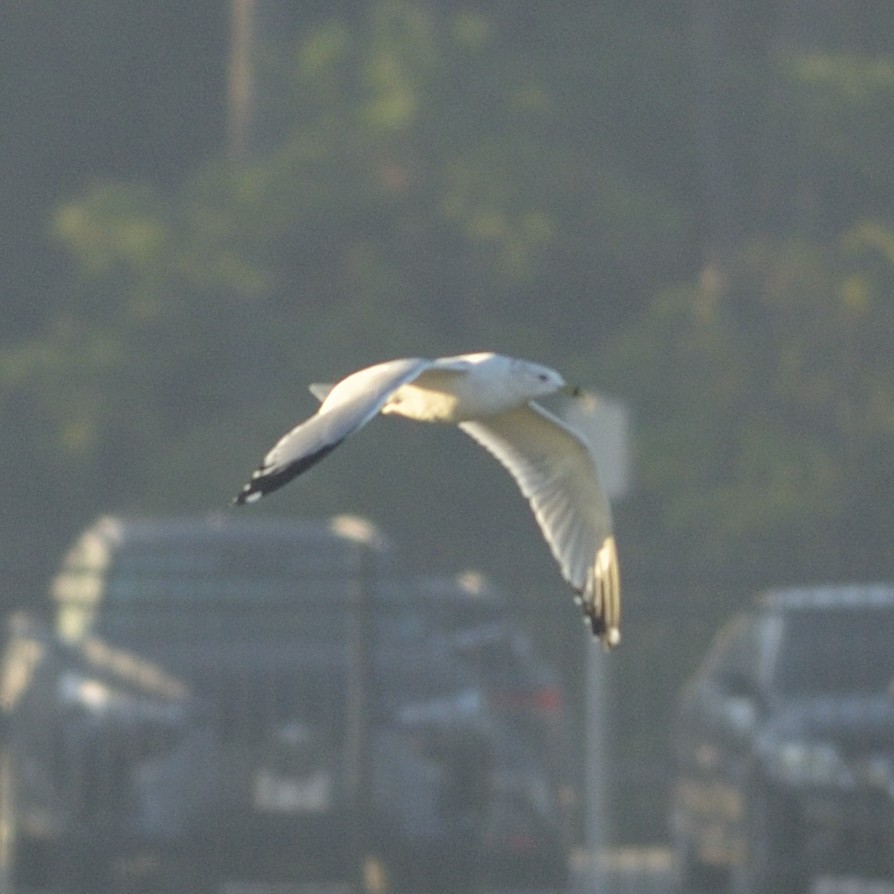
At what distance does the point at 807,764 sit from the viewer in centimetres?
618

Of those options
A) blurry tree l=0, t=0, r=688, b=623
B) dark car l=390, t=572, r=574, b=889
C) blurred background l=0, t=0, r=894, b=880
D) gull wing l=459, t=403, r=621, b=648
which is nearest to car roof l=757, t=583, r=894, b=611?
dark car l=390, t=572, r=574, b=889

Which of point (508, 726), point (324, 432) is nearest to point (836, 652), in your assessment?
point (508, 726)

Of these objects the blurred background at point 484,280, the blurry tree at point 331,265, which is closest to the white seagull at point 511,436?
the blurred background at point 484,280

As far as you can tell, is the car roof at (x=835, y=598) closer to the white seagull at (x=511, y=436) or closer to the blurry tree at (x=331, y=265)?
the white seagull at (x=511, y=436)

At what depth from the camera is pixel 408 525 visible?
1423 centimetres

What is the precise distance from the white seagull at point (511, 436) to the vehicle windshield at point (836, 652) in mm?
1877

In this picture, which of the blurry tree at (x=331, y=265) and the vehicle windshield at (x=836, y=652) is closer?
the vehicle windshield at (x=836, y=652)

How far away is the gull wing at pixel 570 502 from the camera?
175 inches

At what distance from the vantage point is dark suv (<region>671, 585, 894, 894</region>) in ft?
20.2

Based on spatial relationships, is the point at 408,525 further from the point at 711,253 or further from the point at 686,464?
the point at 711,253

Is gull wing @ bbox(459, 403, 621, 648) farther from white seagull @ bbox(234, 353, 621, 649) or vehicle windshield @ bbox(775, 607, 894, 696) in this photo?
vehicle windshield @ bbox(775, 607, 894, 696)

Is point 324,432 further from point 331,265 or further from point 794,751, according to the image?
point 331,265

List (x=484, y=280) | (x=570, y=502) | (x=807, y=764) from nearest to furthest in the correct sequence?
(x=570, y=502), (x=807, y=764), (x=484, y=280)

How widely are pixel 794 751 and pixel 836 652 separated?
0.98ft
